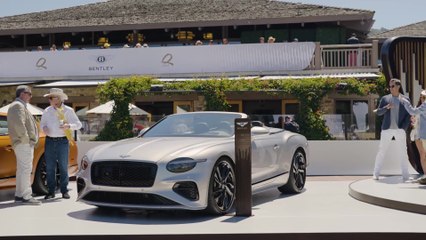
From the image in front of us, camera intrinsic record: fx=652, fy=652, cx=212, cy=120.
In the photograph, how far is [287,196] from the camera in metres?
10.4

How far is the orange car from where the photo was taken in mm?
9602

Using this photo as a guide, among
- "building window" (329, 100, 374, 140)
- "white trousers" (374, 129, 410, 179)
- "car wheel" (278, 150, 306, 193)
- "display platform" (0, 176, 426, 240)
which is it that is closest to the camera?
"display platform" (0, 176, 426, 240)

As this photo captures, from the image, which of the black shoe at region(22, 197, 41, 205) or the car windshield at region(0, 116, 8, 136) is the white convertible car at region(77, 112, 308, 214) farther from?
the car windshield at region(0, 116, 8, 136)

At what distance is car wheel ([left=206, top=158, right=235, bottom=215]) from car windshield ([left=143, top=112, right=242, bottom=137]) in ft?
2.60

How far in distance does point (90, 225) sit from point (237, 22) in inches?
958

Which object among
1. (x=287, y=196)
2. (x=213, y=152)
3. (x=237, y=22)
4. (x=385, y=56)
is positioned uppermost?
(x=237, y=22)

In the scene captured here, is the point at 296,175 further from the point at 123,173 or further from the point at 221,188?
the point at 123,173

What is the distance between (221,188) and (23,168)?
2.98 meters

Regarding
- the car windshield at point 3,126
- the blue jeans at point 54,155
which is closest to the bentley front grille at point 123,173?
the blue jeans at point 54,155

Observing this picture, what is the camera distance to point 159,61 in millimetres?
27562

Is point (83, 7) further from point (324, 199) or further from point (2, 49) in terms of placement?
point (324, 199)

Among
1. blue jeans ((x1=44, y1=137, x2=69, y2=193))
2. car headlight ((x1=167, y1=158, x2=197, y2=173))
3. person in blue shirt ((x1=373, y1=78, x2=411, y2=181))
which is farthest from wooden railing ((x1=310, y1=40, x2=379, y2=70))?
car headlight ((x1=167, y1=158, x2=197, y2=173))

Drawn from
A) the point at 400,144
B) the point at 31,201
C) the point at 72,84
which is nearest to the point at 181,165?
the point at 31,201

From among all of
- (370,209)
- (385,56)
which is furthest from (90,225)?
(385,56)
